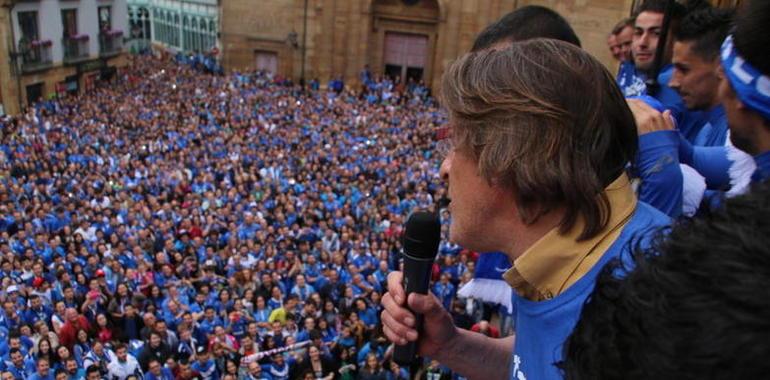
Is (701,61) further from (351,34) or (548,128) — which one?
(351,34)

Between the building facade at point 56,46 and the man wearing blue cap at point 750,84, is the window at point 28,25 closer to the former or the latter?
the building facade at point 56,46

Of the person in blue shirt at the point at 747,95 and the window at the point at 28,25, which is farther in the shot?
the window at the point at 28,25

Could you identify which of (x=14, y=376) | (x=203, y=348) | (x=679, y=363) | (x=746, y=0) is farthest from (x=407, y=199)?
(x=679, y=363)

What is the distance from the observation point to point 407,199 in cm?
1566

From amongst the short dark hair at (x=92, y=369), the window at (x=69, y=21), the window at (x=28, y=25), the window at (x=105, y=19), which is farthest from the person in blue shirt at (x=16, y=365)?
the window at (x=105, y=19)

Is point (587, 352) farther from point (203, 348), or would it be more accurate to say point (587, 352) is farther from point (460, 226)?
point (203, 348)

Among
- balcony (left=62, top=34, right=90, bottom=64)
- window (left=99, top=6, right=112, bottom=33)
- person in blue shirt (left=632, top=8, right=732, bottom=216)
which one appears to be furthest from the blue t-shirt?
window (left=99, top=6, right=112, bottom=33)

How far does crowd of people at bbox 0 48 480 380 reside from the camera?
8516 millimetres

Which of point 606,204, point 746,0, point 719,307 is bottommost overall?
point 606,204

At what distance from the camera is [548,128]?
147cm

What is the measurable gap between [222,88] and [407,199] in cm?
1431

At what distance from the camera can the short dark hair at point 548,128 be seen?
1470mm

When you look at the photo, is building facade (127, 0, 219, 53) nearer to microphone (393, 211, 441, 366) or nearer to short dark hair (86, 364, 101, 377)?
short dark hair (86, 364, 101, 377)

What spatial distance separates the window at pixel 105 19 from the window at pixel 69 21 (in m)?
1.67
